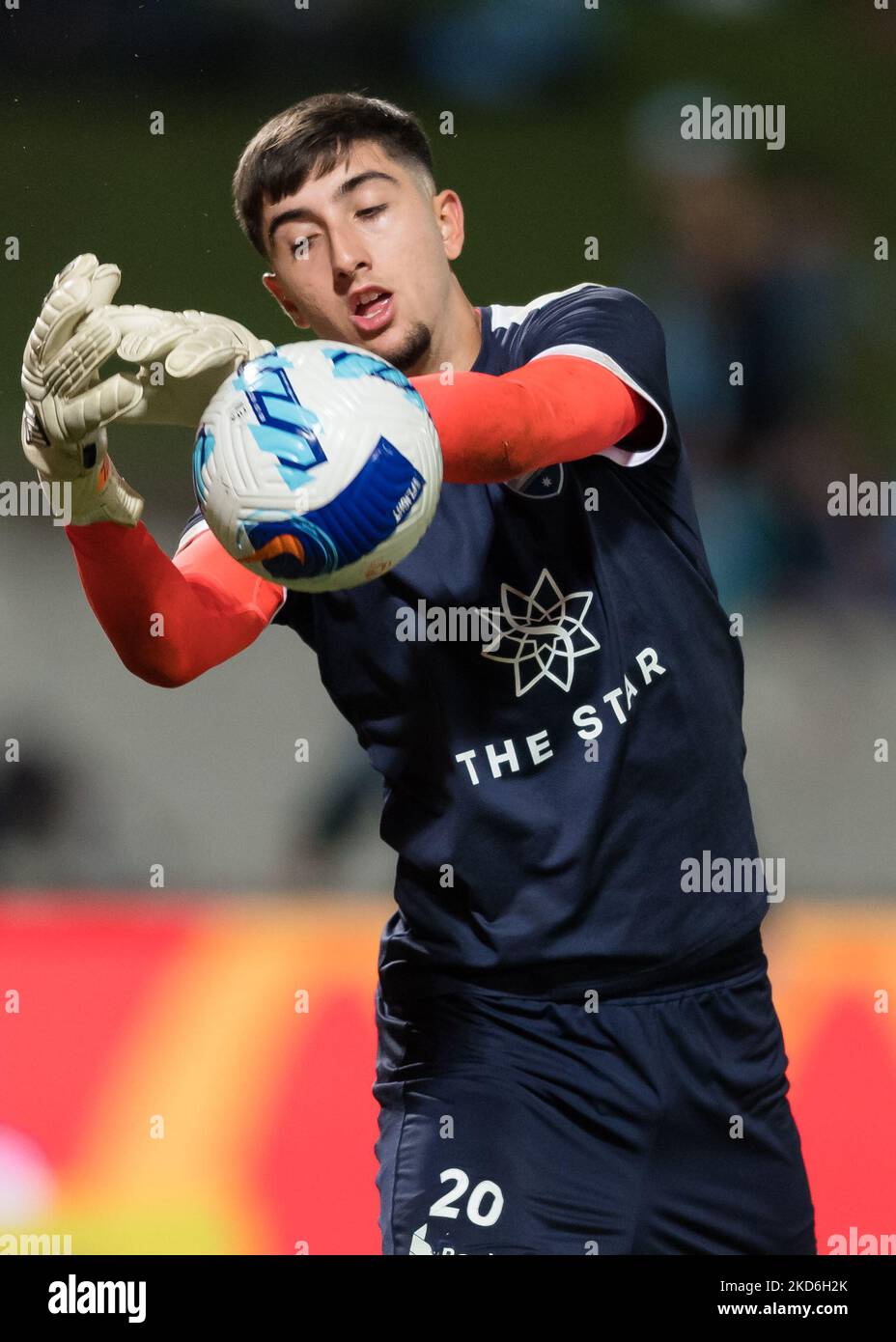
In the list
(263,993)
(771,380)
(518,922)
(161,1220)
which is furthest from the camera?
(771,380)

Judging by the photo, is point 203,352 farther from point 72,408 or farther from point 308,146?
point 308,146

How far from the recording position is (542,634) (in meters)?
2.26

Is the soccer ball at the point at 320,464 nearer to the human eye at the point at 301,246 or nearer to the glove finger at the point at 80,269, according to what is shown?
the glove finger at the point at 80,269

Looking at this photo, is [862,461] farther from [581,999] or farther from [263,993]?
[581,999]

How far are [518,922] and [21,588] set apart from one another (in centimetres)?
402

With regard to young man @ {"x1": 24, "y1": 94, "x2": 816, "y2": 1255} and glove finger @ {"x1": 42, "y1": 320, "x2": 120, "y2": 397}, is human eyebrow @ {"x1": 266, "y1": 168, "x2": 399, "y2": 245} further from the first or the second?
glove finger @ {"x1": 42, "y1": 320, "x2": 120, "y2": 397}

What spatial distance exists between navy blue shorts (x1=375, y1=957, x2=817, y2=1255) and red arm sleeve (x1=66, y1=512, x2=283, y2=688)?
633mm

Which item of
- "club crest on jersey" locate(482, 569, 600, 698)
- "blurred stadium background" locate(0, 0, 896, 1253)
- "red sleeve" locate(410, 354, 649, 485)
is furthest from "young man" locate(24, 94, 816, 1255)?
"blurred stadium background" locate(0, 0, 896, 1253)

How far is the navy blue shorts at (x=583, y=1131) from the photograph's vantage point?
218cm

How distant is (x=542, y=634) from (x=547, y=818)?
0.27 meters

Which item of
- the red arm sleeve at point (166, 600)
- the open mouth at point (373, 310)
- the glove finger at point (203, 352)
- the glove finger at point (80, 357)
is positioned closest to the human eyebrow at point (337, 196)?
the open mouth at point (373, 310)

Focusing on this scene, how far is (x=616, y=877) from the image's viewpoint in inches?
89.7

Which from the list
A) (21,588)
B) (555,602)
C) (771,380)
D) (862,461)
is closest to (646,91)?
(771,380)

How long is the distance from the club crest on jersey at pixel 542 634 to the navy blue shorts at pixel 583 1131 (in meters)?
0.47
